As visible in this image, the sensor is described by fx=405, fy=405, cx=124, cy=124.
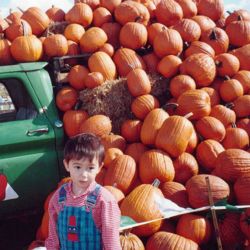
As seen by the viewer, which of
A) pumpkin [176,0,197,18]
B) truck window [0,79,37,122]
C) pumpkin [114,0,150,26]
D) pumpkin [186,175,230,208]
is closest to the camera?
pumpkin [186,175,230,208]

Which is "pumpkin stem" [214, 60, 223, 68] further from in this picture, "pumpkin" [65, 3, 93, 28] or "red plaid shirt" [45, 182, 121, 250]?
"red plaid shirt" [45, 182, 121, 250]

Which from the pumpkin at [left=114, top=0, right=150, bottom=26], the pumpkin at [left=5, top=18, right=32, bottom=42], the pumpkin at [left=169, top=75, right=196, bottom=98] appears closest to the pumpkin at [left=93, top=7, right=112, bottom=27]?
the pumpkin at [left=114, top=0, right=150, bottom=26]

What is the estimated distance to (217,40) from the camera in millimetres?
5852

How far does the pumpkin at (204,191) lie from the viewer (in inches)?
→ 146

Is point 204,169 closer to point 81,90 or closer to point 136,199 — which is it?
point 136,199

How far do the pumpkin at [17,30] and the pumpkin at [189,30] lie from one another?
213 cm

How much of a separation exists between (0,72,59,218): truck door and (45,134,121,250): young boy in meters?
2.01

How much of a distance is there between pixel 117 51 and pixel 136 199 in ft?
8.55

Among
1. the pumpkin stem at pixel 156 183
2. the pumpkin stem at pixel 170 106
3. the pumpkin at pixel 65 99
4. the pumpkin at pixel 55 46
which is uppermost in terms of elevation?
the pumpkin at pixel 55 46

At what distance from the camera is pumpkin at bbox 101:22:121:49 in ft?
19.8

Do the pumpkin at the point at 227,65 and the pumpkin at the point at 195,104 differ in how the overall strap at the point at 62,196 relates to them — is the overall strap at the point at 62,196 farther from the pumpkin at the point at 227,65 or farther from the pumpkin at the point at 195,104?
the pumpkin at the point at 227,65

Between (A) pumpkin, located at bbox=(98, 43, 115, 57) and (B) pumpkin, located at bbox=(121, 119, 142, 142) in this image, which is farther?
(A) pumpkin, located at bbox=(98, 43, 115, 57)

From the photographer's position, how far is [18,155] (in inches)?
177

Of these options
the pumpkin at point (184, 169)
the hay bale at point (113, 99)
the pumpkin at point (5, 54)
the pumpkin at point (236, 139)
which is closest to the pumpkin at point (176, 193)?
the pumpkin at point (184, 169)
